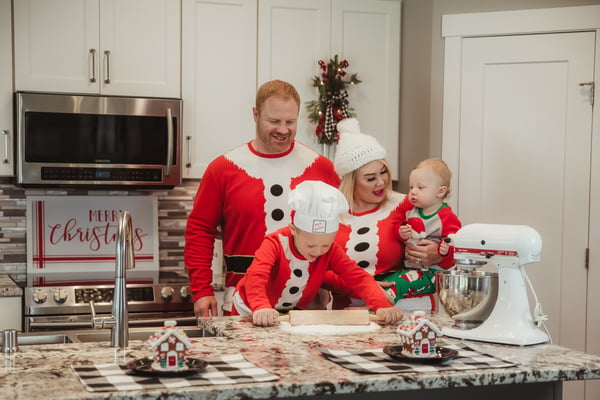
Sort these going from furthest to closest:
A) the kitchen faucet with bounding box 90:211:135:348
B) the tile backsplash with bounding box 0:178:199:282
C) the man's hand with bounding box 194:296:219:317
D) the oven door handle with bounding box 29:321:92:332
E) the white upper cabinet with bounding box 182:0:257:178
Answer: the tile backsplash with bounding box 0:178:199:282, the white upper cabinet with bounding box 182:0:257:178, the oven door handle with bounding box 29:321:92:332, the man's hand with bounding box 194:296:219:317, the kitchen faucet with bounding box 90:211:135:348

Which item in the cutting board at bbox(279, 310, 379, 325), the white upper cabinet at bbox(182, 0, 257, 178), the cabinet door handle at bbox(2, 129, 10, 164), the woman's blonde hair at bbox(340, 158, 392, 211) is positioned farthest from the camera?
the white upper cabinet at bbox(182, 0, 257, 178)

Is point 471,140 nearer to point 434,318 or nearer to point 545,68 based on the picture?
point 545,68

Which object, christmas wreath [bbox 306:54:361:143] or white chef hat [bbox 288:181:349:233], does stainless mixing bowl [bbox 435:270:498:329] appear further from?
christmas wreath [bbox 306:54:361:143]

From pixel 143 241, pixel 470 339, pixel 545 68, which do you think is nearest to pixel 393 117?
pixel 545 68

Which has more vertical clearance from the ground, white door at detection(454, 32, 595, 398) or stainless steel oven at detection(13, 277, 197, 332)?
white door at detection(454, 32, 595, 398)

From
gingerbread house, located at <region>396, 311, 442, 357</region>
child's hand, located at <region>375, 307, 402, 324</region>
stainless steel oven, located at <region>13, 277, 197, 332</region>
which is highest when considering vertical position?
gingerbread house, located at <region>396, 311, 442, 357</region>

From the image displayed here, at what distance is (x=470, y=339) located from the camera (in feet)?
6.71

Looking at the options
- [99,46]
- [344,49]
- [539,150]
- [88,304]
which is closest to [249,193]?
[88,304]

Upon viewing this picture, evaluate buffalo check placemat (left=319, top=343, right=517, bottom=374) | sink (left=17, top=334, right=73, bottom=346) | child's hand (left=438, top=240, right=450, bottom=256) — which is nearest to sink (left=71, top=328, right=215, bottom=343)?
sink (left=17, top=334, right=73, bottom=346)

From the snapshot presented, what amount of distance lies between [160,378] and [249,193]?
130 cm

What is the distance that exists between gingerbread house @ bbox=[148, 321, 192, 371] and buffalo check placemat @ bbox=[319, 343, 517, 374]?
0.36 metres

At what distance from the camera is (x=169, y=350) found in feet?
5.21

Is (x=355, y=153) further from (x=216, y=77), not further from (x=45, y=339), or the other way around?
(x=216, y=77)

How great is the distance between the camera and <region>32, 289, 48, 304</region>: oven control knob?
10.8ft
